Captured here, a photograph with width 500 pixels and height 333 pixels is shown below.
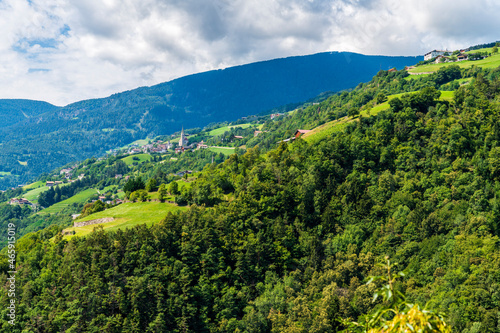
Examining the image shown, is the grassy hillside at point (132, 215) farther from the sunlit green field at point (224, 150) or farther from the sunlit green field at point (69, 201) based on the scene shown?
the sunlit green field at point (69, 201)

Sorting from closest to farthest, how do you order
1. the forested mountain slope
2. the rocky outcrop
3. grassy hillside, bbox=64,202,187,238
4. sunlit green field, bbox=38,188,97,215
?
A: 1. the forested mountain slope
2. grassy hillside, bbox=64,202,187,238
3. the rocky outcrop
4. sunlit green field, bbox=38,188,97,215

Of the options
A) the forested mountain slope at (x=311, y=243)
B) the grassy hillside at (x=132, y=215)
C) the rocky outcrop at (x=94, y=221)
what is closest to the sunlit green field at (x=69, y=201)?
the grassy hillside at (x=132, y=215)

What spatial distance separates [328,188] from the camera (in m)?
79.1

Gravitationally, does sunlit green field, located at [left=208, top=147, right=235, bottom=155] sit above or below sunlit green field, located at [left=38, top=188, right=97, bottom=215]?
above

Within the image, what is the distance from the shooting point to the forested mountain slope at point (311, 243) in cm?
5381

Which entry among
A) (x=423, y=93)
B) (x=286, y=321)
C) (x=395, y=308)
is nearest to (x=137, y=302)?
(x=286, y=321)

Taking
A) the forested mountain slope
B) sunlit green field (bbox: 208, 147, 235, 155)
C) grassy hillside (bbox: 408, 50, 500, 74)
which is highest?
grassy hillside (bbox: 408, 50, 500, 74)

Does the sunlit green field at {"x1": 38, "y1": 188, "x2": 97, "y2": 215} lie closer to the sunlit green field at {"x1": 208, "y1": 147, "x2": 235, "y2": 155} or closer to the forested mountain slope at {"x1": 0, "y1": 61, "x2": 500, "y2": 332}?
the sunlit green field at {"x1": 208, "y1": 147, "x2": 235, "y2": 155}

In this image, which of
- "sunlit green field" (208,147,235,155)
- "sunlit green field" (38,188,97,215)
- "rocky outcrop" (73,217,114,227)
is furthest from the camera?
"sunlit green field" (208,147,235,155)

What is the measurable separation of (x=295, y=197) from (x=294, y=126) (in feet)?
321

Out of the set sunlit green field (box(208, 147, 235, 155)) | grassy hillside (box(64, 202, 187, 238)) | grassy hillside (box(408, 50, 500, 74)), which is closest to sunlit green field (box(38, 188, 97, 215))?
sunlit green field (box(208, 147, 235, 155))

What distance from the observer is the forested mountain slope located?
2119 inches

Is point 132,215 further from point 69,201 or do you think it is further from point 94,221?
point 69,201

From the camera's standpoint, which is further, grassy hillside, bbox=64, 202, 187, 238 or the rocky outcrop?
the rocky outcrop
